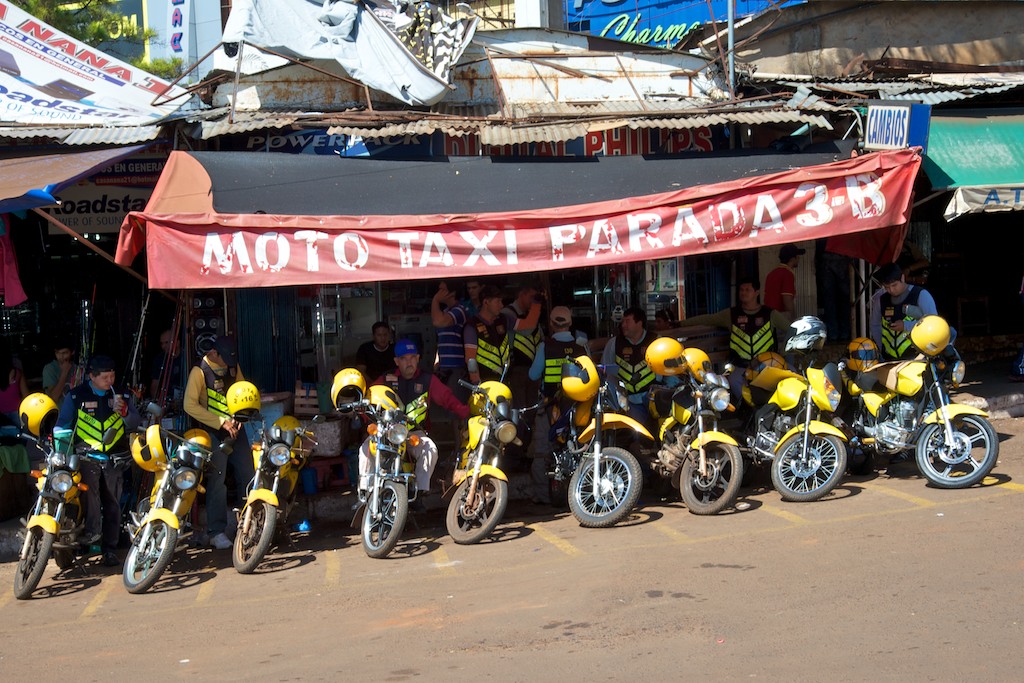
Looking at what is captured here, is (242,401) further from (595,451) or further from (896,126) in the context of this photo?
(896,126)

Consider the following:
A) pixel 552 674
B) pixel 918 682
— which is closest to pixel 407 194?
pixel 552 674

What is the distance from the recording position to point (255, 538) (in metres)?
7.77

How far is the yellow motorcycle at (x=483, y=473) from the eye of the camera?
792cm

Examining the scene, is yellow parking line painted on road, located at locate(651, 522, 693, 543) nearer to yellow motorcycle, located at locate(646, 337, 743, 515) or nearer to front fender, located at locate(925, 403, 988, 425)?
yellow motorcycle, located at locate(646, 337, 743, 515)

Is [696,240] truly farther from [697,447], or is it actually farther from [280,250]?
[280,250]

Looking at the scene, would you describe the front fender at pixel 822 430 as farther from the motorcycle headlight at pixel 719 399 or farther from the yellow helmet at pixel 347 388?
the yellow helmet at pixel 347 388

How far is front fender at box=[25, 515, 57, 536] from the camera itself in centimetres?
743

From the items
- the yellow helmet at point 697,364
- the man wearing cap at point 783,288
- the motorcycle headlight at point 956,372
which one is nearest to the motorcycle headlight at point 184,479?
the yellow helmet at point 697,364

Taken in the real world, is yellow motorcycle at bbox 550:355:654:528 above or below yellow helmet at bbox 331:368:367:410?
below

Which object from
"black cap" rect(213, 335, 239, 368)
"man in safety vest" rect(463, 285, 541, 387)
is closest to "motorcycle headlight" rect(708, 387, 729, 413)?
"man in safety vest" rect(463, 285, 541, 387)

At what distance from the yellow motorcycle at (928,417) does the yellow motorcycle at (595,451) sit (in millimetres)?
1885

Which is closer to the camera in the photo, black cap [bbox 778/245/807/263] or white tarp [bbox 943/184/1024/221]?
white tarp [bbox 943/184/1024/221]

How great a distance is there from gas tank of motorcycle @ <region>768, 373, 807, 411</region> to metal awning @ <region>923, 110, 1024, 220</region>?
248cm

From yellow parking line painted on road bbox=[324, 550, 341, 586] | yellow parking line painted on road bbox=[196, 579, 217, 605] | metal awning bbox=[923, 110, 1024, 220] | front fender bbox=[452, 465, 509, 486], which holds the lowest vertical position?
yellow parking line painted on road bbox=[196, 579, 217, 605]
